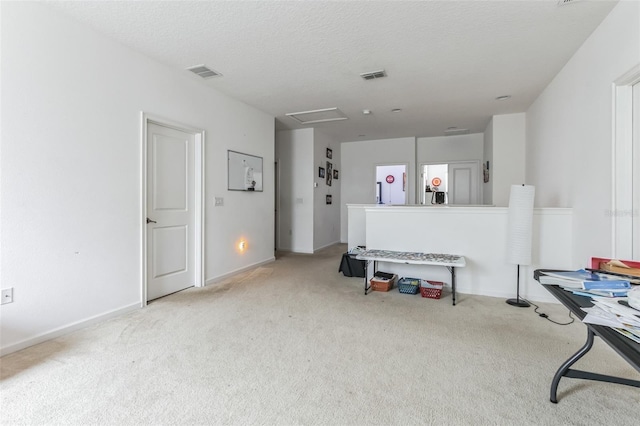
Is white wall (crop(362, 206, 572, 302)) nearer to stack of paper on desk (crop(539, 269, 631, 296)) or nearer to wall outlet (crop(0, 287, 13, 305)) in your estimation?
stack of paper on desk (crop(539, 269, 631, 296))

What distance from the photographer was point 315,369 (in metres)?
1.91

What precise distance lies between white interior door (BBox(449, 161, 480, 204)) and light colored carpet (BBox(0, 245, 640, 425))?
14.1ft

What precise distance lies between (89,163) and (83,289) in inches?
41.8

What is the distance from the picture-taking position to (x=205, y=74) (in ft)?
11.3

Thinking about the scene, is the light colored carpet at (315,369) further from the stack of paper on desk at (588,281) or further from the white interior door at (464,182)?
the white interior door at (464,182)

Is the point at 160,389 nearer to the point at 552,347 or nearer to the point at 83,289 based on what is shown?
the point at 83,289

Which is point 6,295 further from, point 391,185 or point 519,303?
point 391,185

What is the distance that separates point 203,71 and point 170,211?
1.61 metres

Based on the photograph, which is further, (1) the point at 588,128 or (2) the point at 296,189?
(2) the point at 296,189

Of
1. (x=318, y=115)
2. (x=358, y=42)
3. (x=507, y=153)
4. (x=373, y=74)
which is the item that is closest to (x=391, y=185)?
(x=507, y=153)

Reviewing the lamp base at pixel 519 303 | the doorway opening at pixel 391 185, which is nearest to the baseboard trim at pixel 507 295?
the lamp base at pixel 519 303

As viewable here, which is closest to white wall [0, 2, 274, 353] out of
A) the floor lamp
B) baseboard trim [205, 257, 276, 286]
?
baseboard trim [205, 257, 276, 286]

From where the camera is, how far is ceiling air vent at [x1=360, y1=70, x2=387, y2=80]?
3.42 m

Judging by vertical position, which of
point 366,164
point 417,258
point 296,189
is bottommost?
point 417,258
